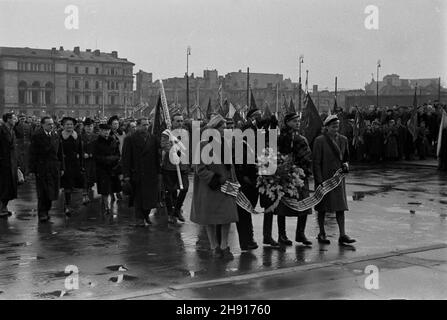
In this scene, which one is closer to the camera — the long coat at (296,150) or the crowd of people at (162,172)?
the crowd of people at (162,172)

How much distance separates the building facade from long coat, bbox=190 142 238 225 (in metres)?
97.2

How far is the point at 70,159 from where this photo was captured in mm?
13391

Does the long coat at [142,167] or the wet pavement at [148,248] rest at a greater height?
the long coat at [142,167]

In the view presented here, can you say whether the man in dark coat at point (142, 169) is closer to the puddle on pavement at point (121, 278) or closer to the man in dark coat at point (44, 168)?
the man in dark coat at point (44, 168)

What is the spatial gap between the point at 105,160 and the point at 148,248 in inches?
152

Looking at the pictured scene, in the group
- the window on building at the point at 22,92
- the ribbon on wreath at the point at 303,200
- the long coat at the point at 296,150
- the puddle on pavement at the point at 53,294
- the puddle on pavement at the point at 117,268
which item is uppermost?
the window on building at the point at 22,92

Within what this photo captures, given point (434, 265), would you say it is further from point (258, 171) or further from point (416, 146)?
point (416, 146)

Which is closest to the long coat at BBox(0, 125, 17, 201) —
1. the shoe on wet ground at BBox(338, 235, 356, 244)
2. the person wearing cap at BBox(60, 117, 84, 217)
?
A: the person wearing cap at BBox(60, 117, 84, 217)

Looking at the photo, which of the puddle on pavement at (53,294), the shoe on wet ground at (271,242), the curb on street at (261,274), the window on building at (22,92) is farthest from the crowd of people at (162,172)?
the window on building at (22,92)

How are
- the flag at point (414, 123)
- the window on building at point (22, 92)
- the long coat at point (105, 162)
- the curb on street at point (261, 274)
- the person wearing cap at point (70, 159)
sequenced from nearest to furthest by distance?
the curb on street at point (261, 274) < the long coat at point (105, 162) < the person wearing cap at point (70, 159) < the flag at point (414, 123) < the window on building at point (22, 92)

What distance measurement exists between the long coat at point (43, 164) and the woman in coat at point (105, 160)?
103 centimetres

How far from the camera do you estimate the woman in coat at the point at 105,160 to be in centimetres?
1282

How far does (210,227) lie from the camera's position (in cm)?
893

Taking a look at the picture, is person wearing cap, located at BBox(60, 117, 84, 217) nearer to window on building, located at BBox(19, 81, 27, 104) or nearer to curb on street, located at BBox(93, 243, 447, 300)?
curb on street, located at BBox(93, 243, 447, 300)
